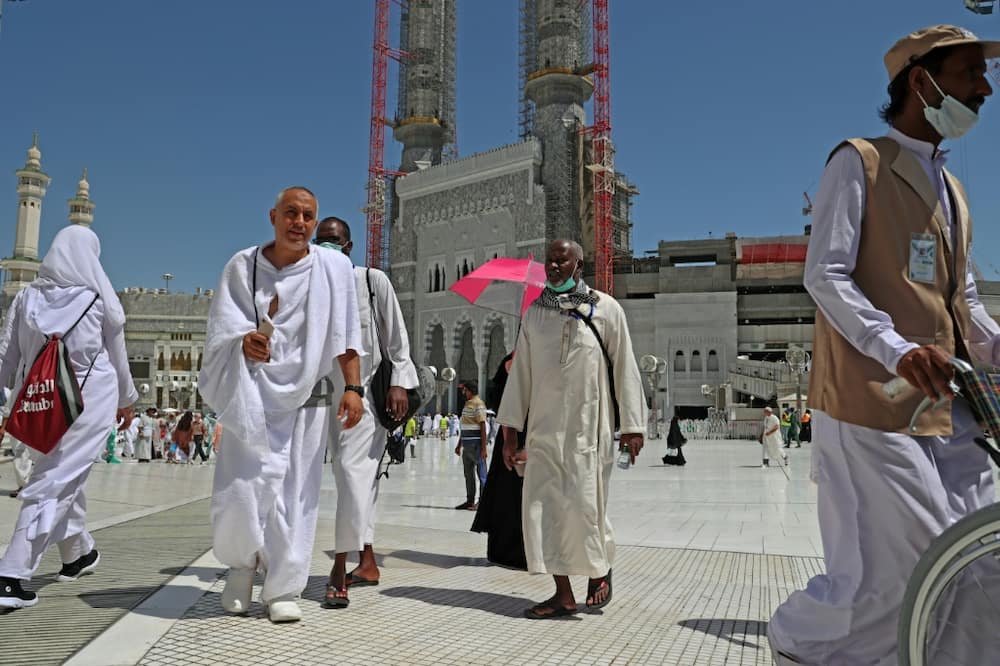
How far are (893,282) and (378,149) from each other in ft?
176

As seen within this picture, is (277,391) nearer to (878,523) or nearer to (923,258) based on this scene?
(878,523)

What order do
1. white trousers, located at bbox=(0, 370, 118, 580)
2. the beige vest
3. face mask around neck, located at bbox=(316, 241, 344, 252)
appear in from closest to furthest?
the beige vest, white trousers, located at bbox=(0, 370, 118, 580), face mask around neck, located at bbox=(316, 241, 344, 252)

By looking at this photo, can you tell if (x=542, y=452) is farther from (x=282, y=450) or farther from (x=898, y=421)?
(x=898, y=421)

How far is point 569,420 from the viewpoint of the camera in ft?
10.8

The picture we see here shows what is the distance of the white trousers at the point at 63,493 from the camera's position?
10.2 ft

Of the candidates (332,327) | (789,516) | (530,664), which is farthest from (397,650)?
(789,516)

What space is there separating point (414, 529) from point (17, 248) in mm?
59483

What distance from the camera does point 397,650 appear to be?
98.9 inches

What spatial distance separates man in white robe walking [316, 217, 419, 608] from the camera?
3375mm

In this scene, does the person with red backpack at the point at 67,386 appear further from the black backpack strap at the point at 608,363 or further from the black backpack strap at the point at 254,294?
the black backpack strap at the point at 608,363

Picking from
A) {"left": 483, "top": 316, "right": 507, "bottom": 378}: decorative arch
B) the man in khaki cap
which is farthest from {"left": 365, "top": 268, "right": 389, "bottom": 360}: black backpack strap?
{"left": 483, "top": 316, "right": 507, "bottom": 378}: decorative arch

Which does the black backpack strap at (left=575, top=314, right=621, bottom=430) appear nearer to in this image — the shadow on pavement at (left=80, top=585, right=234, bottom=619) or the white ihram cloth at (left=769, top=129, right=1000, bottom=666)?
the white ihram cloth at (left=769, top=129, right=1000, bottom=666)

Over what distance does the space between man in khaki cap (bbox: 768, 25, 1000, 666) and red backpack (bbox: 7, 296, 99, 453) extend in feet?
9.66

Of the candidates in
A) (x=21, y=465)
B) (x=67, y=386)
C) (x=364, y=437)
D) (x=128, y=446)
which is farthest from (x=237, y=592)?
(x=128, y=446)
